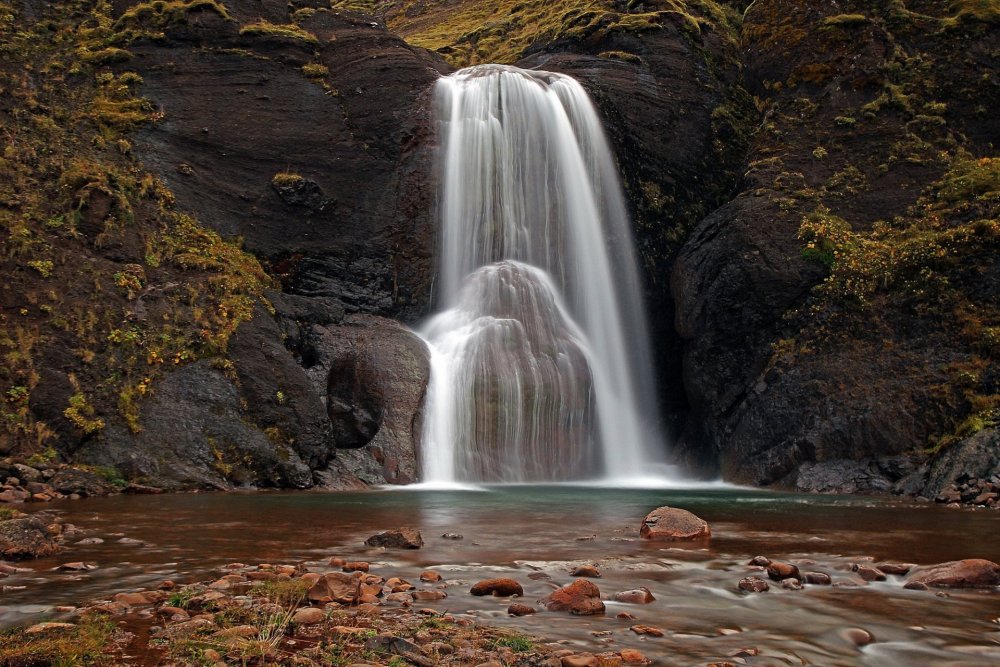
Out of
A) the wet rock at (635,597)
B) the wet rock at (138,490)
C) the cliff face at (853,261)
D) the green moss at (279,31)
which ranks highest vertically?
the green moss at (279,31)

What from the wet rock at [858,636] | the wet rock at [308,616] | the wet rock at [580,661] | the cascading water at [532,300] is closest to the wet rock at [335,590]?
the wet rock at [308,616]

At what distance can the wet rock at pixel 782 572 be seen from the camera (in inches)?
296

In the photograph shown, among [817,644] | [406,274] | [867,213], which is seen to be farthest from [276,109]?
[817,644]

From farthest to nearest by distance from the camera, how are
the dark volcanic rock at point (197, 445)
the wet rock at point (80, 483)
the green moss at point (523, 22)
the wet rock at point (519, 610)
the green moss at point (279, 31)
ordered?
the green moss at point (523, 22), the green moss at point (279, 31), the dark volcanic rock at point (197, 445), the wet rock at point (80, 483), the wet rock at point (519, 610)

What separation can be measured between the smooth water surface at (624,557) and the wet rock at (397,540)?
26 centimetres

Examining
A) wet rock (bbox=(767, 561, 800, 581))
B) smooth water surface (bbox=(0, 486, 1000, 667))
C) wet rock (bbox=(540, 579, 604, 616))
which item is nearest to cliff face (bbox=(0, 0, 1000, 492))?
smooth water surface (bbox=(0, 486, 1000, 667))

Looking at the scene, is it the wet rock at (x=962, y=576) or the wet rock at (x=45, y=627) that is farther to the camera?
the wet rock at (x=962, y=576)

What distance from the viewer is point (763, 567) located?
26.8 ft

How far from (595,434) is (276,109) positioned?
20.2 m

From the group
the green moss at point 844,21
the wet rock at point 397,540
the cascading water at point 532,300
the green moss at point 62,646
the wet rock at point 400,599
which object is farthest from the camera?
the green moss at point 844,21

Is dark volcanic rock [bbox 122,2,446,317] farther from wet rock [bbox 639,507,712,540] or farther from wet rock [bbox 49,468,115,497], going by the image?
wet rock [bbox 639,507,712,540]

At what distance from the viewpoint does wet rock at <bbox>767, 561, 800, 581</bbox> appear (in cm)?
751

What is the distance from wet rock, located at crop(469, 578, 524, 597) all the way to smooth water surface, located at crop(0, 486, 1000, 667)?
0.14 meters

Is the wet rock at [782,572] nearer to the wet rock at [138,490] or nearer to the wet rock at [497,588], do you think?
the wet rock at [497,588]
